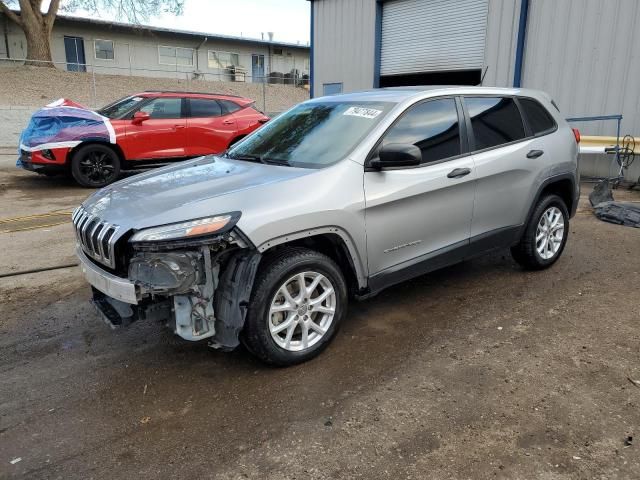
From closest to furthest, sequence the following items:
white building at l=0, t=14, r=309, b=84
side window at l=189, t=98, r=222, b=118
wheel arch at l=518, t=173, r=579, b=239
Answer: wheel arch at l=518, t=173, r=579, b=239 < side window at l=189, t=98, r=222, b=118 < white building at l=0, t=14, r=309, b=84

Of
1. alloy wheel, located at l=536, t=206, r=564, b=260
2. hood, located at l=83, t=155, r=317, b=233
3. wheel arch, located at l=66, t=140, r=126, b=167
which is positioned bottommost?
alloy wheel, located at l=536, t=206, r=564, b=260

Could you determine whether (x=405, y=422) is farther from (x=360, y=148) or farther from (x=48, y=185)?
(x=48, y=185)

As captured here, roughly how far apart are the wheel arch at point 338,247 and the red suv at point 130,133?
7.41 metres

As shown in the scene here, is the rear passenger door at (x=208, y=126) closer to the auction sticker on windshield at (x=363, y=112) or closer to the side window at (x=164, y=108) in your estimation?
the side window at (x=164, y=108)

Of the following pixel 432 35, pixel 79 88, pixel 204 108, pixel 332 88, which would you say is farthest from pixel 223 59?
pixel 204 108

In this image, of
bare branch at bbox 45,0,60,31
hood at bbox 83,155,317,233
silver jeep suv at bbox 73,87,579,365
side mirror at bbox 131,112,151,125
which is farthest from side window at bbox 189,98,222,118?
bare branch at bbox 45,0,60,31

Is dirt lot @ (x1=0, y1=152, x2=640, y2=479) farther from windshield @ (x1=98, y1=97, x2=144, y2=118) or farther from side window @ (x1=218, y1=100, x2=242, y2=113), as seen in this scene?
side window @ (x1=218, y1=100, x2=242, y2=113)

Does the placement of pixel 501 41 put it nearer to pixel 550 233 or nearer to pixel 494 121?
pixel 550 233

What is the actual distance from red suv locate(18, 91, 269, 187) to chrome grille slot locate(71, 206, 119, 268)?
6.68 meters

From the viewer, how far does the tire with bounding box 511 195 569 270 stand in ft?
15.8

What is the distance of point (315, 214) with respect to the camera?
10.5ft

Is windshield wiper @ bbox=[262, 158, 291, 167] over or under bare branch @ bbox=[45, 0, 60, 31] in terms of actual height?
under

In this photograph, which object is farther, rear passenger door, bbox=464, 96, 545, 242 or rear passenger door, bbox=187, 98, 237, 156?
rear passenger door, bbox=187, 98, 237, 156

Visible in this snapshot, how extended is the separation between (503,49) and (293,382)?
10714mm
